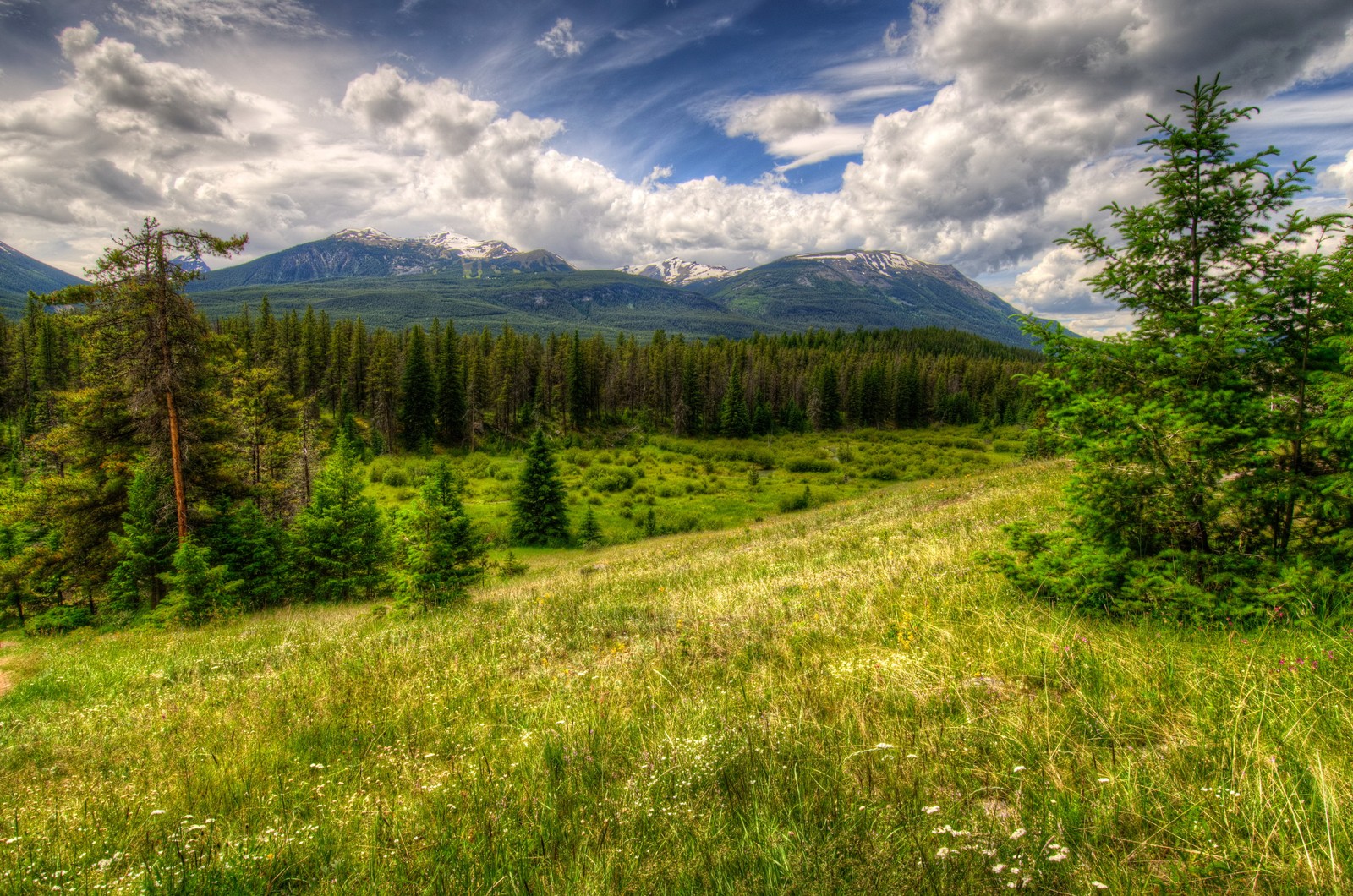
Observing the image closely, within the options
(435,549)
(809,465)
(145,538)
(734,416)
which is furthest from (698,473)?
(435,549)

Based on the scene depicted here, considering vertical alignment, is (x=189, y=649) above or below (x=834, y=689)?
below

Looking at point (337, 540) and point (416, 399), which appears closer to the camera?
point (337, 540)

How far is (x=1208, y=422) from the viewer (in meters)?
4.69

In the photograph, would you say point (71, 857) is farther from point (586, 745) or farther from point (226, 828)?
point (586, 745)

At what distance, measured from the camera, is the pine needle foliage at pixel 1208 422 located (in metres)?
4.40

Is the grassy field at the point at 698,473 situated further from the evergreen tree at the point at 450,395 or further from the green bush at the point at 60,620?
the green bush at the point at 60,620

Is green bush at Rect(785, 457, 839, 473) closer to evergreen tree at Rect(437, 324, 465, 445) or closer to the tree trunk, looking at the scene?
evergreen tree at Rect(437, 324, 465, 445)

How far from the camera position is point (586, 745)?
3.52 metres

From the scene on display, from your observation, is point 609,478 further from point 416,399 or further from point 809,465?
point 416,399

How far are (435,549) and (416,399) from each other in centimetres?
6219

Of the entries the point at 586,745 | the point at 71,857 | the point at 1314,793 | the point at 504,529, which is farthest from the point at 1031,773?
the point at 504,529

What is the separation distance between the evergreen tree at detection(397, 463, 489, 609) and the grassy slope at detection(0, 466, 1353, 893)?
7853 mm

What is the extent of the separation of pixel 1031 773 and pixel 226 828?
177 inches

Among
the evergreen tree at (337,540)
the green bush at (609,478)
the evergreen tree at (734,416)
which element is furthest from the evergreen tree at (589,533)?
the evergreen tree at (734,416)
